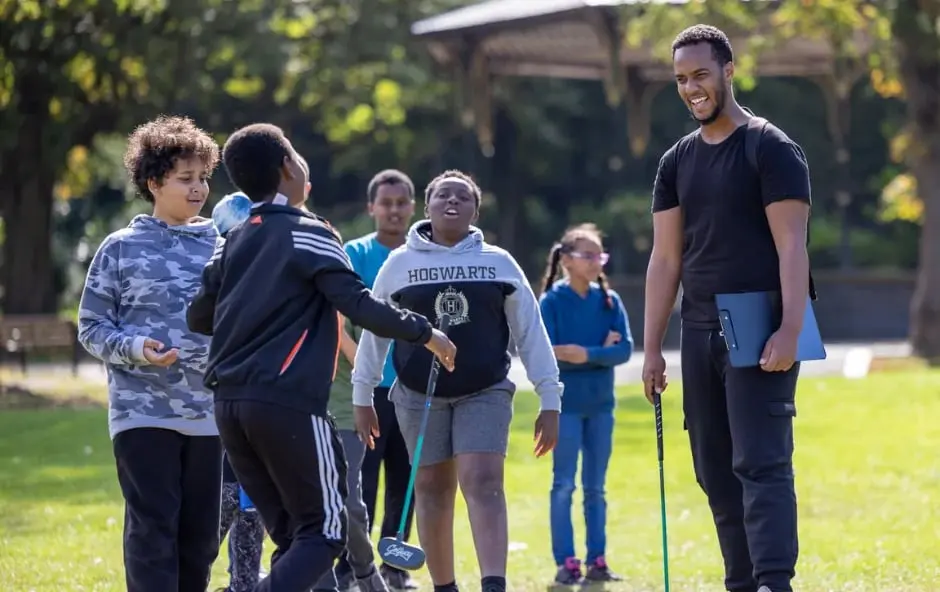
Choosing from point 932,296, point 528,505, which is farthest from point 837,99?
point 528,505

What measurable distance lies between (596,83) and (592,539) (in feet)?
138

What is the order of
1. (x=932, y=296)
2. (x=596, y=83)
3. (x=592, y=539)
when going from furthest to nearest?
(x=596, y=83), (x=932, y=296), (x=592, y=539)

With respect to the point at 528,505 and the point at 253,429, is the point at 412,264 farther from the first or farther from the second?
the point at 528,505

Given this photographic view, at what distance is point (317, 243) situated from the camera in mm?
5621

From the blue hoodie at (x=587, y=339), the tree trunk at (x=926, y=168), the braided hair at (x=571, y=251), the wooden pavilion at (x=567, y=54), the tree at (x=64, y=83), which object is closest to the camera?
the blue hoodie at (x=587, y=339)

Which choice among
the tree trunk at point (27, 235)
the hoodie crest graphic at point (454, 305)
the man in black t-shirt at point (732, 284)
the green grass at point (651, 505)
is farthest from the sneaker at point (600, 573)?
the tree trunk at point (27, 235)

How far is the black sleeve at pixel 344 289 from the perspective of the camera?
5.54 meters

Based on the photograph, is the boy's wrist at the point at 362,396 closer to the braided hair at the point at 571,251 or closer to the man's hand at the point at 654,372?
the man's hand at the point at 654,372

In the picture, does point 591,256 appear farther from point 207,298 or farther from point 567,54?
point 567,54

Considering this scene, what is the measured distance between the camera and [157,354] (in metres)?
6.07

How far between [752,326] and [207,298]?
1955 mm

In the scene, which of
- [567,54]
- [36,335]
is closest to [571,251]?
[36,335]

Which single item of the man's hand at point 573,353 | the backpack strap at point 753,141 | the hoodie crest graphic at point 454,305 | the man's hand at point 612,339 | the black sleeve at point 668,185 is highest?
the backpack strap at point 753,141

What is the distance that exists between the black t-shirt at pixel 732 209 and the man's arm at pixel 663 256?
0.29 feet
